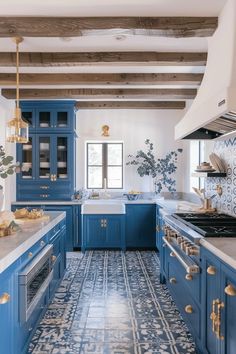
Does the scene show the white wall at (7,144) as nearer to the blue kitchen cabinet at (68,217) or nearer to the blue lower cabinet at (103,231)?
the blue kitchen cabinet at (68,217)

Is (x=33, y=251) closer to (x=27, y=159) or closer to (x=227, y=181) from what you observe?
(x=227, y=181)

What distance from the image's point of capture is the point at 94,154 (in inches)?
236

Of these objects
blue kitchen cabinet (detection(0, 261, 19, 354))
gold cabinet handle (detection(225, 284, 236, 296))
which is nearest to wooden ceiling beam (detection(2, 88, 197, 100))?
blue kitchen cabinet (detection(0, 261, 19, 354))

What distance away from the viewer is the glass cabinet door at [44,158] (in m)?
5.46

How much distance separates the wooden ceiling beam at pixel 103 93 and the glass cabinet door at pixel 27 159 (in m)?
0.84

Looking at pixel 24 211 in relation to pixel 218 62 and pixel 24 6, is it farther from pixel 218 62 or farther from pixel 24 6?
pixel 218 62

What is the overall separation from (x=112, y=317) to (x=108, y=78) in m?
2.96

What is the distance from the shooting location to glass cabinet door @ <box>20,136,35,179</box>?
548cm

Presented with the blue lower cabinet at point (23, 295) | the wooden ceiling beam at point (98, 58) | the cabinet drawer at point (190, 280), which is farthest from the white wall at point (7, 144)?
the cabinet drawer at point (190, 280)

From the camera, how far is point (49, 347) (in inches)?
92.3

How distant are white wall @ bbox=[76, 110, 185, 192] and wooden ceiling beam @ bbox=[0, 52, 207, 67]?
2412 millimetres

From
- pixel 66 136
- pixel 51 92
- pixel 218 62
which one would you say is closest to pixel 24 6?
pixel 218 62

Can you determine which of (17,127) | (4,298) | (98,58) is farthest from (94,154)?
(4,298)

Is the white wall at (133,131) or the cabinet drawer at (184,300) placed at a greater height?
the white wall at (133,131)
